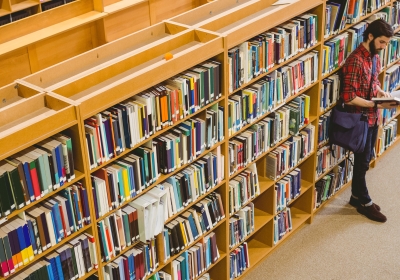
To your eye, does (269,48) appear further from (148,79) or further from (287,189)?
(287,189)

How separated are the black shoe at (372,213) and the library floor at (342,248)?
0.13ft

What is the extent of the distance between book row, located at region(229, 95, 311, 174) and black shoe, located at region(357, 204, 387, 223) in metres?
1.04

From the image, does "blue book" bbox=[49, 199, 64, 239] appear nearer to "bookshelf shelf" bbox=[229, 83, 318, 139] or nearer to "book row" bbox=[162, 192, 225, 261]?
"book row" bbox=[162, 192, 225, 261]

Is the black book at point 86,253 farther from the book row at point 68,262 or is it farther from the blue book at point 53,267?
the blue book at point 53,267

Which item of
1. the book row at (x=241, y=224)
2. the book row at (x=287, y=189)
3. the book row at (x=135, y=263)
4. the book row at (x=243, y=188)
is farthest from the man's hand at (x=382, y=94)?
the book row at (x=135, y=263)

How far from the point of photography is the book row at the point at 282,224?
480 cm

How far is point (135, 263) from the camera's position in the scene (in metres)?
3.57

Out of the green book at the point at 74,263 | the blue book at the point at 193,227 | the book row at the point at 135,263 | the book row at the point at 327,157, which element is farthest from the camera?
the book row at the point at 327,157

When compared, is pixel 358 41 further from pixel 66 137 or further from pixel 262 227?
pixel 66 137

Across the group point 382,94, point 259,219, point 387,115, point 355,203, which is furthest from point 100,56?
point 387,115

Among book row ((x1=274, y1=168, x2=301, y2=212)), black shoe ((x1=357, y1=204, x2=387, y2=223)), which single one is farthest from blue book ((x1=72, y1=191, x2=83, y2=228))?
black shoe ((x1=357, y1=204, x2=387, y2=223))

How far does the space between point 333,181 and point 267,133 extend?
51.7 inches

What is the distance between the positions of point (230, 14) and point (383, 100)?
149 centimetres

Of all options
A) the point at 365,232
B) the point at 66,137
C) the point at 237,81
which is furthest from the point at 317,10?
the point at 66,137
